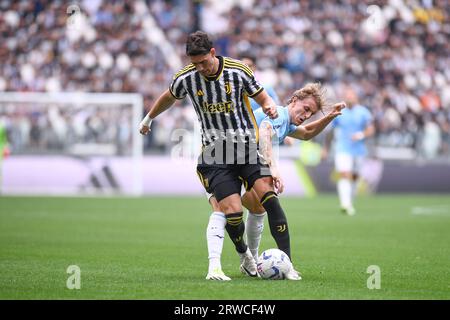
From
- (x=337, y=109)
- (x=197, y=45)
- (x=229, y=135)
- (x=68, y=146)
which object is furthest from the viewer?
(x=68, y=146)

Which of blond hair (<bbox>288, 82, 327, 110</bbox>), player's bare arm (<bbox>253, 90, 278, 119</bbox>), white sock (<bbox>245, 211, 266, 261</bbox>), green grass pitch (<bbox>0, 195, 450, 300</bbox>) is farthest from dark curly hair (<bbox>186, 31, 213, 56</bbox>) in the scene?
green grass pitch (<bbox>0, 195, 450, 300</bbox>)

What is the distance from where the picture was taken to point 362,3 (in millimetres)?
32625

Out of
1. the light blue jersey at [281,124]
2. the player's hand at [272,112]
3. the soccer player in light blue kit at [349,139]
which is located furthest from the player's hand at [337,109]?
the soccer player in light blue kit at [349,139]

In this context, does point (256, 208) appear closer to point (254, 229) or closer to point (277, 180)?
point (254, 229)

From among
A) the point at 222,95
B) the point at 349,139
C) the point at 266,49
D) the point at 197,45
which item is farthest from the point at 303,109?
the point at 266,49

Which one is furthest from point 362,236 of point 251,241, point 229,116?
point 229,116

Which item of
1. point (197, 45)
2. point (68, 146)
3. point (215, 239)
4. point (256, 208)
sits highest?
point (68, 146)

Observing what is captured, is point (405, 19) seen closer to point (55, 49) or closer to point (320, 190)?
point (320, 190)

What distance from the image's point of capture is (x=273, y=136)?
8961 millimetres

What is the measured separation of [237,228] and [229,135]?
3.10 ft

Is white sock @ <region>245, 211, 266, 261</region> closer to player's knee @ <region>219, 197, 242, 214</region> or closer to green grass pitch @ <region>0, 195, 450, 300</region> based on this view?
green grass pitch @ <region>0, 195, 450, 300</region>

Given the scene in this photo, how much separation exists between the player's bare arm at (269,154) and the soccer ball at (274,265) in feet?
2.08

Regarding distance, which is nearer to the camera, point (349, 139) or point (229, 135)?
point (229, 135)
